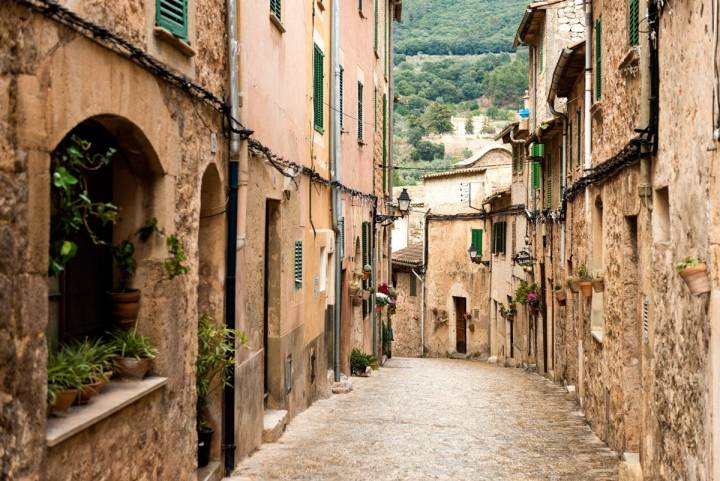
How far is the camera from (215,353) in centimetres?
855

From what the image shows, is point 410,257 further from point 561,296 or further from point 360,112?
point 561,296

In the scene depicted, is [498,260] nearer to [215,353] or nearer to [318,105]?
[318,105]

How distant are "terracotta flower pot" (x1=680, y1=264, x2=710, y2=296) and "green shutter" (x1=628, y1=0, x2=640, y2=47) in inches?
176

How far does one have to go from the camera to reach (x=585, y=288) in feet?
45.4

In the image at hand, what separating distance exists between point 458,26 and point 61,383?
135 metres

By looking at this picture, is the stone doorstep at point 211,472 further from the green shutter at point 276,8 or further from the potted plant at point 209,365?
the green shutter at point 276,8

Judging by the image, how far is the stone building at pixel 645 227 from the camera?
6.62 metres

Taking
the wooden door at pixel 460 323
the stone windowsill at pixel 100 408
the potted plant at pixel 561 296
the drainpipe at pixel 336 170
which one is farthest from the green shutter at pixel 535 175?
the stone windowsill at pixel 100 408

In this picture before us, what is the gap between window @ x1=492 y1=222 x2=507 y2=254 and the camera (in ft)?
109

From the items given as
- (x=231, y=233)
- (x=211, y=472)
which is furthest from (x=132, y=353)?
(x=231, y=233)

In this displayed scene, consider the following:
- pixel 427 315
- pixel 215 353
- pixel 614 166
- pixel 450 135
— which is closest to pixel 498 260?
pixel 427 315

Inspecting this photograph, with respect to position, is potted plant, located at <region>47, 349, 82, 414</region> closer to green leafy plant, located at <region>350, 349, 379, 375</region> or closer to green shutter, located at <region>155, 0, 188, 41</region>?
green shutter, located at <region>155, 0, 188, 41</region>

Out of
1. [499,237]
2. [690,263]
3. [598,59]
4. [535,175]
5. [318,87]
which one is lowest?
[690,263]

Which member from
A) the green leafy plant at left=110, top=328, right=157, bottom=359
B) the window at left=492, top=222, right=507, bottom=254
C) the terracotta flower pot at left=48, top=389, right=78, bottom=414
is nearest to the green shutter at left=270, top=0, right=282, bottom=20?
the green leafy plant at left=110, top=328, right=157, bottom=359
